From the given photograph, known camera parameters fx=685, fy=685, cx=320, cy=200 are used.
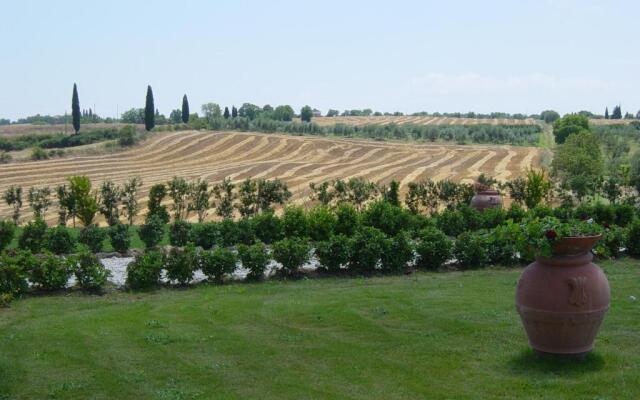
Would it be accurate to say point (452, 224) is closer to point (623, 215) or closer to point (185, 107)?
point (623, 215)

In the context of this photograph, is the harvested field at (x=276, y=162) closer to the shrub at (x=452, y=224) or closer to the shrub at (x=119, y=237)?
the shrub at (x=452, y=224)

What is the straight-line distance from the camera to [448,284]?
14.1m

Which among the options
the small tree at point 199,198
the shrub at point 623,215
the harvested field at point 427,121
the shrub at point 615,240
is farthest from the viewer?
the harvested field at point 427,121

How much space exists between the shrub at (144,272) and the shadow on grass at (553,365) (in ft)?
26.0

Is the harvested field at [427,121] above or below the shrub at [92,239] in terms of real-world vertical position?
above

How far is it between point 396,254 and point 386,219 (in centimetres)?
502

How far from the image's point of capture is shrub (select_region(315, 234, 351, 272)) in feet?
50.4

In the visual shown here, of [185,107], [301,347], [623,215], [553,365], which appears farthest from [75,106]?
[553,365]

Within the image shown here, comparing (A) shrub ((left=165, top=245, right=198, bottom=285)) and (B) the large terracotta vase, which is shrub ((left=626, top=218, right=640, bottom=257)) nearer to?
(B) the large terracotta vase

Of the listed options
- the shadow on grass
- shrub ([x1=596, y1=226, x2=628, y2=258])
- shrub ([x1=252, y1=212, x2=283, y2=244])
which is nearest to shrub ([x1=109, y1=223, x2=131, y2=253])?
shrub ([x1=252, y1=212, x2=283, y2=244])

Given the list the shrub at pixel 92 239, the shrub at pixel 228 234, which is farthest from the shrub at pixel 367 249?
the shrub at pixel 92 239

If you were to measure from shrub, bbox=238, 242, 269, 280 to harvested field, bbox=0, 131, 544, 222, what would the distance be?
Result: 28017 mm

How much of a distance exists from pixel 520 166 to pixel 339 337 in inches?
1992

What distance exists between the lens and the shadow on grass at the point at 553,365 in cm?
812
